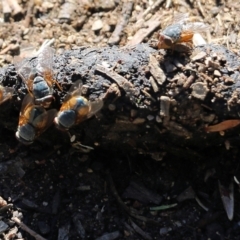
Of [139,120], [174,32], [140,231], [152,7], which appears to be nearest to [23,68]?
[139,120]

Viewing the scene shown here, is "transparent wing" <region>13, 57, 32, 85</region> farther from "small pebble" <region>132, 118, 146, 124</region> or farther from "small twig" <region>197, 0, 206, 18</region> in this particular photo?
"small twig" <region>197, 0, 206, 18</region>

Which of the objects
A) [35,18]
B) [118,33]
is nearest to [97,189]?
[118,33]

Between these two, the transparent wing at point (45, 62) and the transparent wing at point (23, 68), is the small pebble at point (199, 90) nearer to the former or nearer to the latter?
the transparent wing at point (45, 62)

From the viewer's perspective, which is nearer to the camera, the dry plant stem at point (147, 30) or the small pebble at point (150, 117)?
the small pebble at point (150, 117)

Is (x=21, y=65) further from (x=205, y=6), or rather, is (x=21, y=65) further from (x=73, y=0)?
(x=205, y=6)

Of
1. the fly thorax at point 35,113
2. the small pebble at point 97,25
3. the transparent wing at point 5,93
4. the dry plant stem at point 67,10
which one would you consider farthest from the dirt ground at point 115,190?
the dry plant stem at point 67,10

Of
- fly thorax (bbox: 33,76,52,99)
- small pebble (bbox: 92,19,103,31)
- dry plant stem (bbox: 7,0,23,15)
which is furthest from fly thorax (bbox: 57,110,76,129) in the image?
dry plant stem (bbox: 7,0,23,15)
